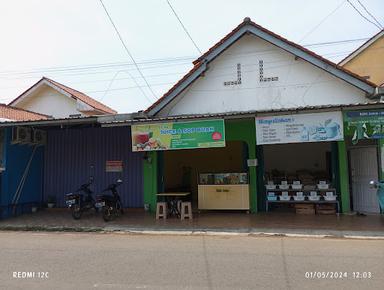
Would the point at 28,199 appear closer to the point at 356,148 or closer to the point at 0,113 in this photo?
the point at 0,113

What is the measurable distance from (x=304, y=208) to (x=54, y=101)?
1869 cm

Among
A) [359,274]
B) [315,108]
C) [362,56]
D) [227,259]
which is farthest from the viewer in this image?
[362,56]

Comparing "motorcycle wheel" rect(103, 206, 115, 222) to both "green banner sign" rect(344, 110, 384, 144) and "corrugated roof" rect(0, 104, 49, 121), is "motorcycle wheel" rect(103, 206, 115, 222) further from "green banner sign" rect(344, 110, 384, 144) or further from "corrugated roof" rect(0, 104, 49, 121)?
"green banner sign" rect(344, 110, 384, 144)

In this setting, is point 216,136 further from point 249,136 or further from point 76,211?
point 76,211

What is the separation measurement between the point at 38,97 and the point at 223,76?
16.2 metres

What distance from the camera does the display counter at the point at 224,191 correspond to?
526 inches

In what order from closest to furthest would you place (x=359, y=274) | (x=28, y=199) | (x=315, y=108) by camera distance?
(x=359, y=274), (x=315, y=108), (x=28, y=199)

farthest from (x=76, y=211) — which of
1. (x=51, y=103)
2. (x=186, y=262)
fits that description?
(x=51, y=103)

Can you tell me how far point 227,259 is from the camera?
721 centimetres

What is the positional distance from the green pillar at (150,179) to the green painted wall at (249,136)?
2855mm

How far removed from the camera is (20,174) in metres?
14.4

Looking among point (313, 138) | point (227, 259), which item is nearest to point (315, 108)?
point (313, 138)

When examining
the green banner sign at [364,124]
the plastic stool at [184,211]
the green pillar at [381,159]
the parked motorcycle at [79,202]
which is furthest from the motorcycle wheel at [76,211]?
the green pillar at [381,159]

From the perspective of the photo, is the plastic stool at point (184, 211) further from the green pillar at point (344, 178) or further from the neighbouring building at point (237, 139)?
the green pillar at point (344, 178)
